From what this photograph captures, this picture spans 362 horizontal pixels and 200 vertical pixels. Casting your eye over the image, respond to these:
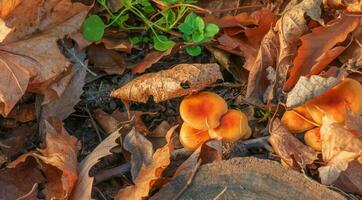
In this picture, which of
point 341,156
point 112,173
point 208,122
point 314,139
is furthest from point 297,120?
point 112,173

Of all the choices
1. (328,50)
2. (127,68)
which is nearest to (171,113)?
(127,68)

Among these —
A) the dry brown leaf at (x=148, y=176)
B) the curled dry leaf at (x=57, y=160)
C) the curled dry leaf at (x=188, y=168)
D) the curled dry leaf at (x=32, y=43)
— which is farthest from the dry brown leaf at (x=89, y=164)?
the curled dry leaf at (x=32, y=43)

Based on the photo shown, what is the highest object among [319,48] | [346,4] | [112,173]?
[346,4]

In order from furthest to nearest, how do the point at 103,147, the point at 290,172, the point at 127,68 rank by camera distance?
the point at 127,68 → the point at 103,147 → the point at 290,172

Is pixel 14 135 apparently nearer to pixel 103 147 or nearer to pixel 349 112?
pixel 103 147

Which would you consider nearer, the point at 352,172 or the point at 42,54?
the point at 352,172

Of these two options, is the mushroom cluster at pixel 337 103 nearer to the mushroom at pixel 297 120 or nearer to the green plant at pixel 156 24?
the mushroom at pixel 297 120

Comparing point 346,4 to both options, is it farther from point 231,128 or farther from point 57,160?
point 57,160
